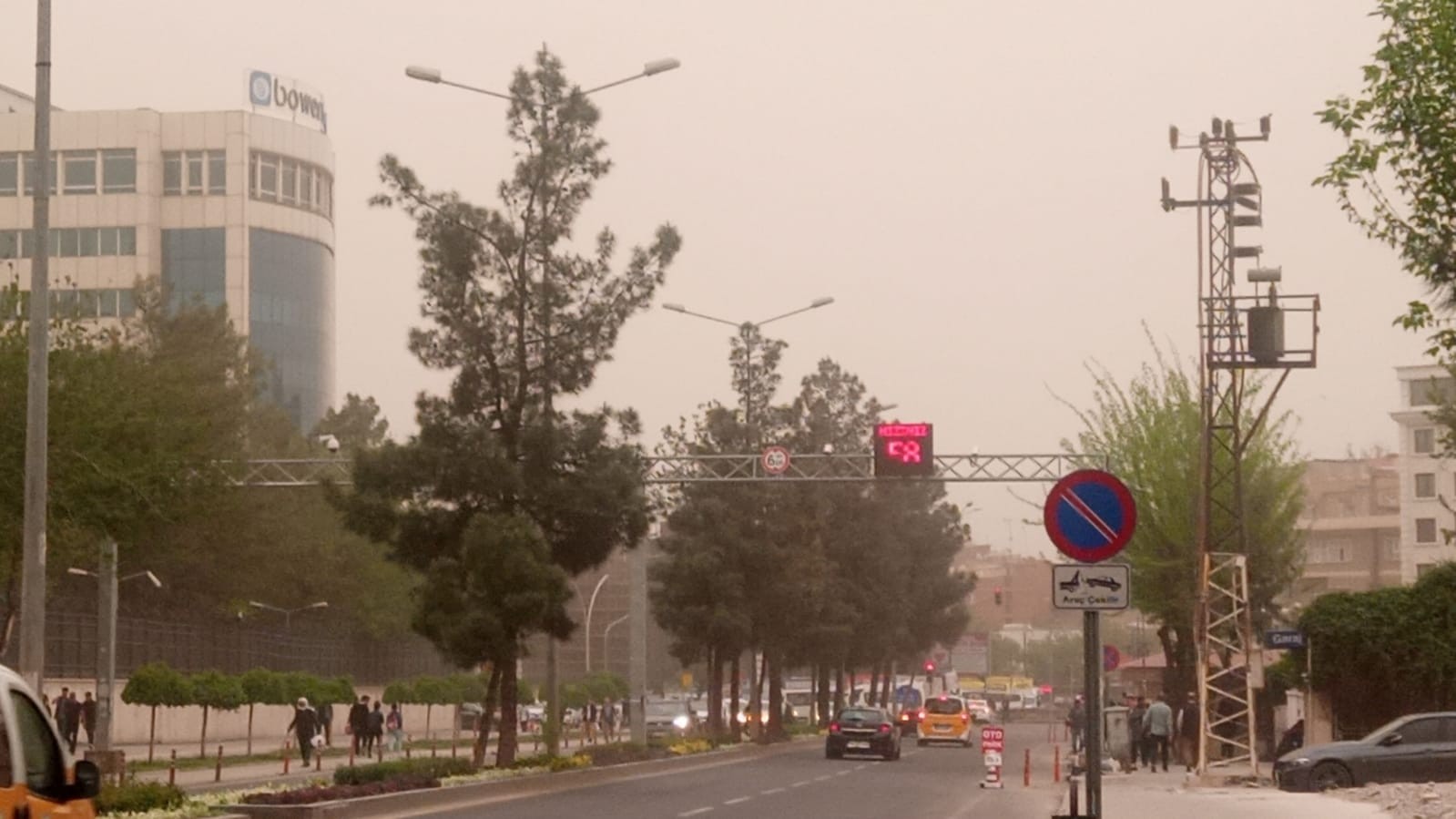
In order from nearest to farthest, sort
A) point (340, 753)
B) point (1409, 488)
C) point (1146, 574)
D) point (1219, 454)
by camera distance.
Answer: point (1219, 454), point (1146, 574), point (340, 753), point (1409, 488)

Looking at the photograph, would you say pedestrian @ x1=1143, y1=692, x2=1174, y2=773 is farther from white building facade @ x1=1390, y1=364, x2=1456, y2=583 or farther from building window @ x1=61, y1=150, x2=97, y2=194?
white building facade @ x1=1390, y1=364, x2=1456, y2=583

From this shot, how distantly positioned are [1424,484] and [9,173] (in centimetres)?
8376

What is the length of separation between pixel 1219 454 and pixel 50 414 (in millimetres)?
28725

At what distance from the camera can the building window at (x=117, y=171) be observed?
11175 centimetres

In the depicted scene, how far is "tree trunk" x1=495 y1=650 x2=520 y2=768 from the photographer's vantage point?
39.7 metres

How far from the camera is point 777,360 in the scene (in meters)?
69.4

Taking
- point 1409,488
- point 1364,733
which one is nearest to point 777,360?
point 1364,733

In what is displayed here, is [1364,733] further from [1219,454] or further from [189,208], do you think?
[189,208]

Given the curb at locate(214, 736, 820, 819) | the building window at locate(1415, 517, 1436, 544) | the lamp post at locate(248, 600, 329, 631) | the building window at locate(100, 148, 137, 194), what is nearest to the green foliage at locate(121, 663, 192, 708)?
the curb at locate(214, 736, 820, 819)

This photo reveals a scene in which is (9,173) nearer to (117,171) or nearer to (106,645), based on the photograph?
(117,171)

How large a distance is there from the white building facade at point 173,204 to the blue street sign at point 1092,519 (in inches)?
3899

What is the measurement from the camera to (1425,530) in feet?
432

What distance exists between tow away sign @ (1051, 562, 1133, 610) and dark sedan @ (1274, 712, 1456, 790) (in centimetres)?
2164

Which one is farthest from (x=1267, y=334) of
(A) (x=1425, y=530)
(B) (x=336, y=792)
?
(A) (x=1425, y=530)
